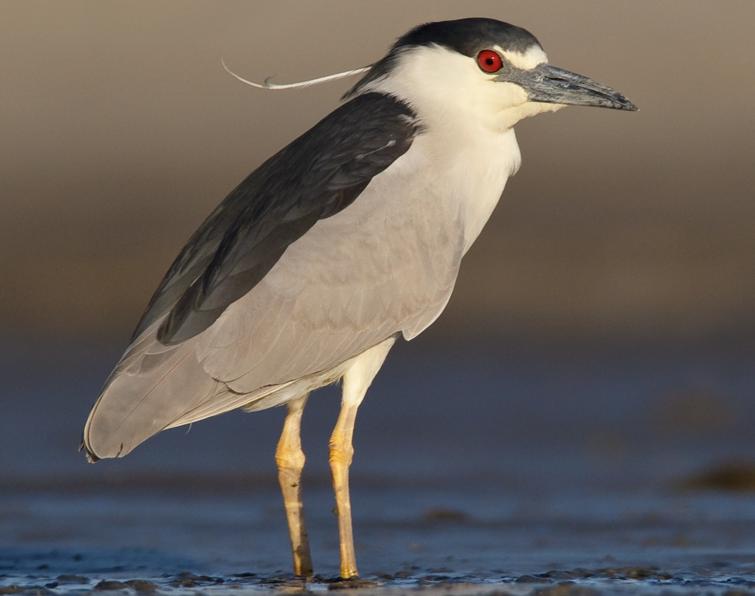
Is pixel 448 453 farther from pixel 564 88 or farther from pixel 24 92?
pixel 24 92

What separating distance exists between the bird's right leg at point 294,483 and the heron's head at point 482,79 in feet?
4.63

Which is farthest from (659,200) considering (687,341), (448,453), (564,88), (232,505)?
(564,88)

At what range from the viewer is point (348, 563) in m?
7.76

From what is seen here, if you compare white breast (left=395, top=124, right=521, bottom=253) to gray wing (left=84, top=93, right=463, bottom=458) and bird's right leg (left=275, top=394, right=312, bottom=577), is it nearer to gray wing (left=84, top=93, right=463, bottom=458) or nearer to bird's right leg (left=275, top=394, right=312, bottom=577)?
gray wing (left=84, top=93, right=463, bottom=458)

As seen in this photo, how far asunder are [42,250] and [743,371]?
25.6 feet

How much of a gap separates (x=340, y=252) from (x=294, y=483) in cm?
108

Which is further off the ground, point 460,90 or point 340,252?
point 460,90

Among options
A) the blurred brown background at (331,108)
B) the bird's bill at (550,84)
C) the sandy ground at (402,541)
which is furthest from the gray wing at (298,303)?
the blurred brown background at (331,108)

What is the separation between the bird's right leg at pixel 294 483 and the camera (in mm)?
7906

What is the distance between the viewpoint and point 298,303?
7.65 m

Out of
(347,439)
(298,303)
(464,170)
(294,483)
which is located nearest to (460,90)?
(464,170)

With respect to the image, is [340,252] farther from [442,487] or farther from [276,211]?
[442,487]

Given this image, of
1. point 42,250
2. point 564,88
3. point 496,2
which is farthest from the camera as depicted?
point 496,2

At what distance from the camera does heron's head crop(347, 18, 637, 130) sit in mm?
7984
